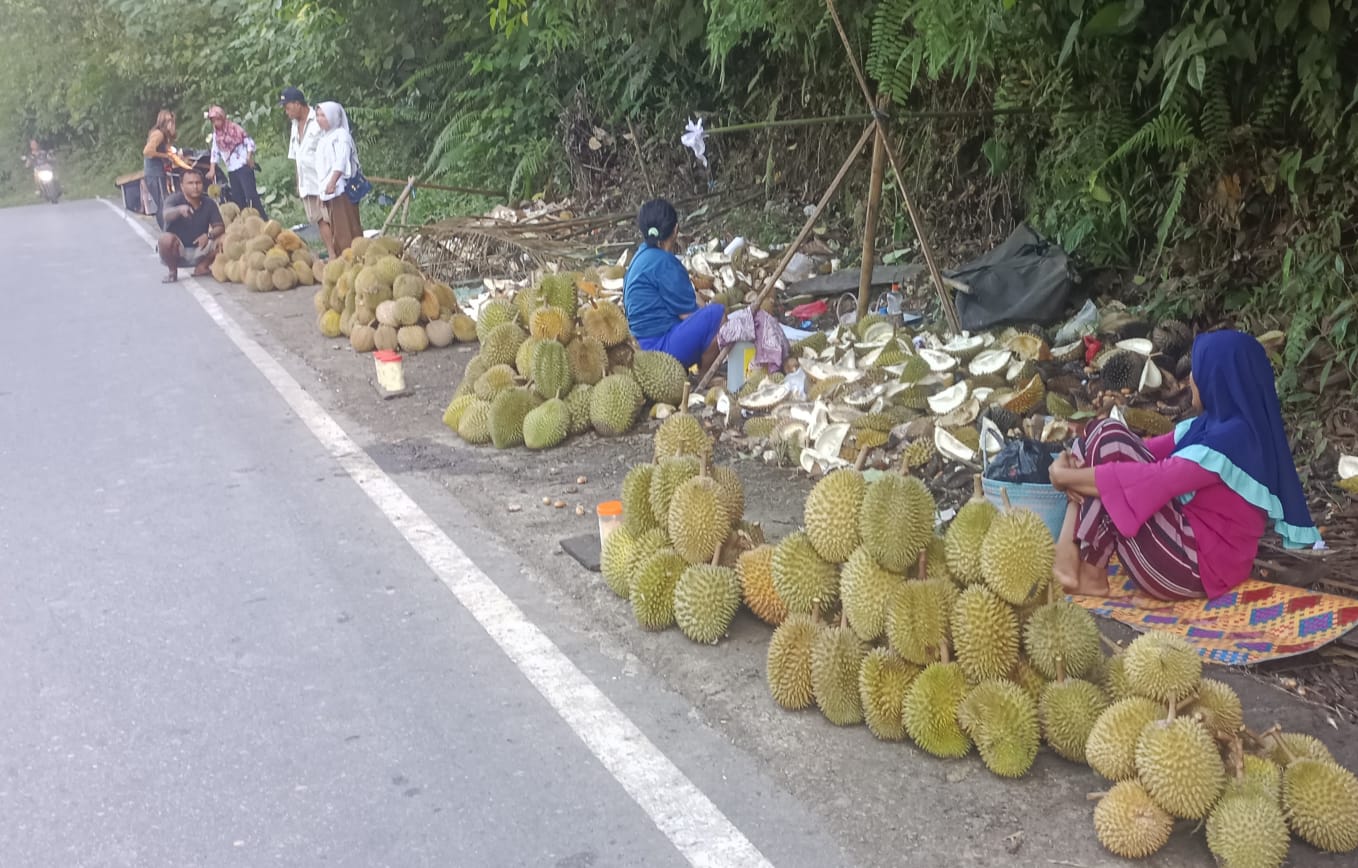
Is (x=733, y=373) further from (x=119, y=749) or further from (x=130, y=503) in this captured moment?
(x=119, y=749)

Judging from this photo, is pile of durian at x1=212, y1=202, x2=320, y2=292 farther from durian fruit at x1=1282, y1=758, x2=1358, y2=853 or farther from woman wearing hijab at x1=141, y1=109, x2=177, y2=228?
durian fruit at x1=1282, y1=758, x2=1358, y2=853

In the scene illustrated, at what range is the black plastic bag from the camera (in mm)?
4391

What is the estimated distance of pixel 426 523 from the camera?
5094mm

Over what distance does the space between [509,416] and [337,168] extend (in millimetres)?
5466

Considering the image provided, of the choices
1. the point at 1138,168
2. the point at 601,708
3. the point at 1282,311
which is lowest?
the point at 601,708

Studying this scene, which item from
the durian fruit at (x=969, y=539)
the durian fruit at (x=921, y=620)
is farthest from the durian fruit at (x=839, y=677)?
the durian fruit at (x=969, y=539)

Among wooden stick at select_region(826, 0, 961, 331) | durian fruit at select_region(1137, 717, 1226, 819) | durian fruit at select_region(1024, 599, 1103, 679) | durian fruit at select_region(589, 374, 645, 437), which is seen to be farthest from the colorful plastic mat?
durian fruit at select_region(589, 374, 645, 437)

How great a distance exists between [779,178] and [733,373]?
171 inches

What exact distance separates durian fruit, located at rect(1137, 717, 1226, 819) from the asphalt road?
0.75 m

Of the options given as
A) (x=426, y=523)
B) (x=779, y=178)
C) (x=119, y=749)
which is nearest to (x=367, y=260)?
(x=779, y=178)

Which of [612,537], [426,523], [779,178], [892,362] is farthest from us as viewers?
[779,178]

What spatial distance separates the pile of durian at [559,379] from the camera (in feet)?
20.0

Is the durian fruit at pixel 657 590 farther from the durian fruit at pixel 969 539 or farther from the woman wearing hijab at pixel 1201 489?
the woman wearing hijab at pixel 1201 489

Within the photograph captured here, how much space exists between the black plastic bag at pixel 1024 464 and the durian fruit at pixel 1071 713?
1.39 m
